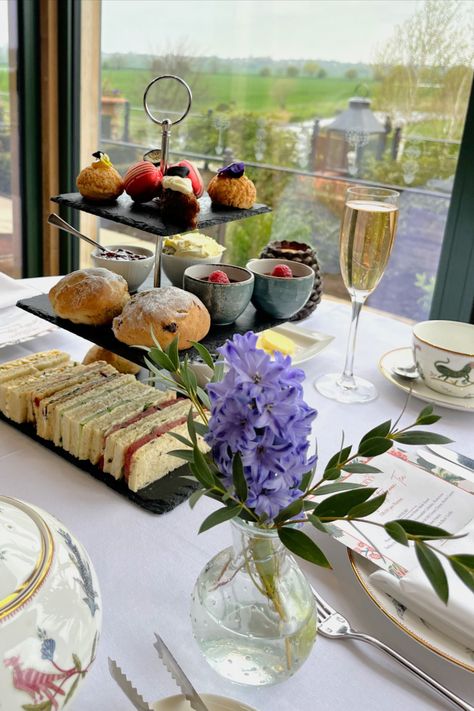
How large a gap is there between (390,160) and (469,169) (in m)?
0.37

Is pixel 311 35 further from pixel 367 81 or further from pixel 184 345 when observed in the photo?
pixel 184 345

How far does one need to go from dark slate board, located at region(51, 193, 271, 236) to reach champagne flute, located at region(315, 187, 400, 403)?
0.46ft

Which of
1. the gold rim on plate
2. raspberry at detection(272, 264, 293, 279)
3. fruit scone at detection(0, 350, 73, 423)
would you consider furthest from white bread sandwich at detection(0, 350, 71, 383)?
the gold rim on plate

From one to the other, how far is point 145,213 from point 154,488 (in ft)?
1.29

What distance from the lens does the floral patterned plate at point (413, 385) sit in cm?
103

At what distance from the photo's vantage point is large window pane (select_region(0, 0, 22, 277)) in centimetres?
244

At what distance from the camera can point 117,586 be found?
644 mm

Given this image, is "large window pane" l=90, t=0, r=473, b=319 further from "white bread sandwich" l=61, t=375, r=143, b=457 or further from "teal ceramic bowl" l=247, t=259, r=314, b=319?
"white bread sandwich" l=61, t=375, r=143, b=457

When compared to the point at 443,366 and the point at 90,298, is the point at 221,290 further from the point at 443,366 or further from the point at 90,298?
the point at 443,366

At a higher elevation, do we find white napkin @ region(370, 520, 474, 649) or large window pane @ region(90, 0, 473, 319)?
large window pane @ region(90, 0, 473, 319)

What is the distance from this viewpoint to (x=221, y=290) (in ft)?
3.14

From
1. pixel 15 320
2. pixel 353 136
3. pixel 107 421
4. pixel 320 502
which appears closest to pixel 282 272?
pixel 107 421

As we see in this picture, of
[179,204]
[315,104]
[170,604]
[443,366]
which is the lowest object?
[170,604]

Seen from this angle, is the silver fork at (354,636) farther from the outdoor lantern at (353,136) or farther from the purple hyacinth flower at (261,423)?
the outdoor lantern at (353,136)
